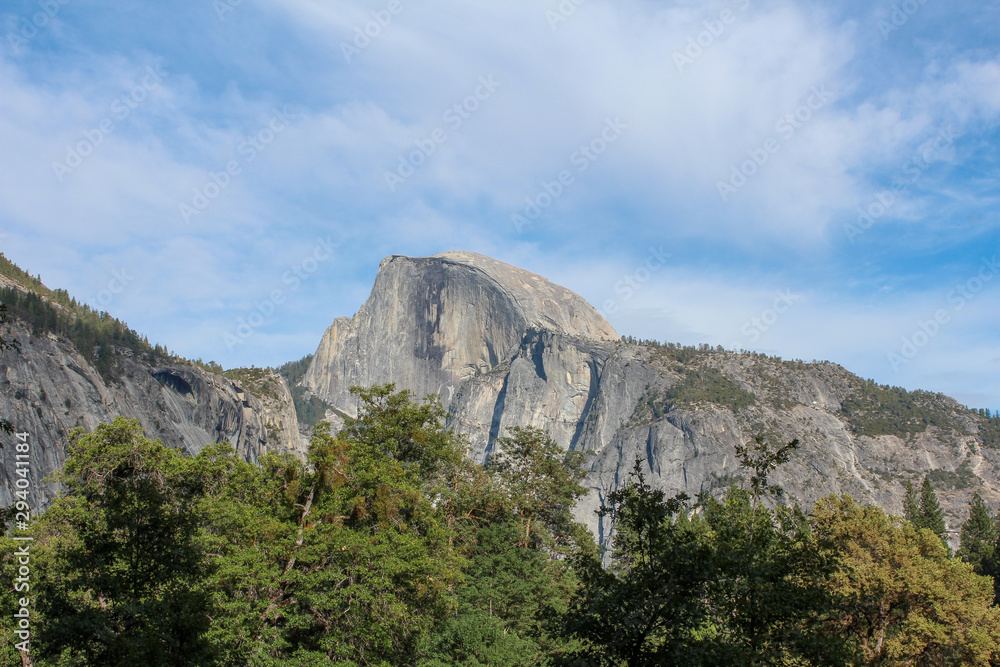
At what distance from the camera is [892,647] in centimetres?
2300

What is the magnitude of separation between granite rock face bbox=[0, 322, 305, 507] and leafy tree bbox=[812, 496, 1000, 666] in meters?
31.9

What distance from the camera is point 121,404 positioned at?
106750mm

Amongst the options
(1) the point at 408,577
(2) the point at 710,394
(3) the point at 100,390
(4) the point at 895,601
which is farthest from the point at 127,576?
(2) the point at 710,394

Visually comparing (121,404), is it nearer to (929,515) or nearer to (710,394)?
(929,515)

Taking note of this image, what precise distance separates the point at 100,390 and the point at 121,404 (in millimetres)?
7687

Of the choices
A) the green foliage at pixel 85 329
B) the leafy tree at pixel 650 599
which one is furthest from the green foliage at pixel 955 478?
the leafy tree at pixel 650 599

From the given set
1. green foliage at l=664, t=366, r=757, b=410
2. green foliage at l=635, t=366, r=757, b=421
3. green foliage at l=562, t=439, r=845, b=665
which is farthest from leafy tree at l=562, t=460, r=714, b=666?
green foliage at l=664, t=366, r=757, b=410

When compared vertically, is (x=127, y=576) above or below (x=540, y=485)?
below

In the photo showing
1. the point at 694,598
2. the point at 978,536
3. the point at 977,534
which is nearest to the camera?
the point at 694,598

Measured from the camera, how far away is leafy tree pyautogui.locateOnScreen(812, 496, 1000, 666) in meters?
23.2

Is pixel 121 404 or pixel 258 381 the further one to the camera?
pixel 258 381

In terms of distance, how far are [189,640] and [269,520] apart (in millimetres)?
4795

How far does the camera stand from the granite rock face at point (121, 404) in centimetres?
8012

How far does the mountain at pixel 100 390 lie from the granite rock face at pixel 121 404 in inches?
6.9
